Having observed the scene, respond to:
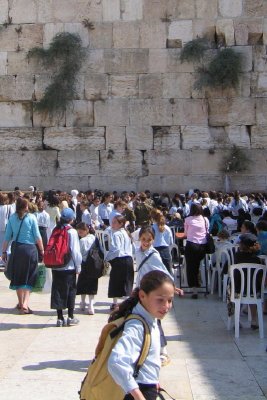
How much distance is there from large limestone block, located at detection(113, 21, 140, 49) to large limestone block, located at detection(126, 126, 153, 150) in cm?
231

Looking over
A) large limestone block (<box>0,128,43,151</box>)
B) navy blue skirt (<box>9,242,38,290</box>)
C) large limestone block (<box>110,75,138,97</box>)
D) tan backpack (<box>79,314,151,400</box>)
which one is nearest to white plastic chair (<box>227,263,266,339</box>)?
navy blue skirt (<box>9,242,38,290</box>)

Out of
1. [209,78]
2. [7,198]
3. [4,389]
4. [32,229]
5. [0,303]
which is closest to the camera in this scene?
[4,389]

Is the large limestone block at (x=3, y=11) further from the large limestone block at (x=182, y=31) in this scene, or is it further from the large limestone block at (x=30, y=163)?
the large limestone block at (x=182, y=31)

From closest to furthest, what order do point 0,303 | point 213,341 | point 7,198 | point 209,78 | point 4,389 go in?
1. point 4,389
2. point 213,341
3. point 0,303
4. point 7,198
5. point 209,78

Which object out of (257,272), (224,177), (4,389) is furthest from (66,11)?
(4,389)

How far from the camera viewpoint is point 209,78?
17.6 meters

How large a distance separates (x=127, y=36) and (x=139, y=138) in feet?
9.45

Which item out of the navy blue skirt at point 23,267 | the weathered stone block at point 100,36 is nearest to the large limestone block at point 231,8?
the weathered stone block at point 100,36

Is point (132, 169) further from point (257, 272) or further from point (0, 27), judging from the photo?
→ point (257, 272)

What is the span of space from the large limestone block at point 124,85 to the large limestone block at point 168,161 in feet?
5.77

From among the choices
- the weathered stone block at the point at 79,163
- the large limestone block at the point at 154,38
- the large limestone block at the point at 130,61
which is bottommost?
the weathered stone block at the point at 79,163

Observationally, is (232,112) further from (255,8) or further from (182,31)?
(255,8)

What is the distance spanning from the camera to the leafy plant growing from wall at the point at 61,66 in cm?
1780

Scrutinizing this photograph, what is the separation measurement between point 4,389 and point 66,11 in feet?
48.8
